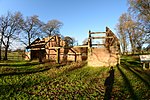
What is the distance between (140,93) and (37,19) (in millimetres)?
53242

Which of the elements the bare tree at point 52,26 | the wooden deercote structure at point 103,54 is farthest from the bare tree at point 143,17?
the bare tree at point 52,26

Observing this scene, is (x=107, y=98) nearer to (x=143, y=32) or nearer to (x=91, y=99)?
(x=91, y=99)

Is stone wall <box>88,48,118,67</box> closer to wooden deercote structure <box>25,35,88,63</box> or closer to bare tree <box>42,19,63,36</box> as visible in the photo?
wooden deercote structure <box>25,35,88,63</box>

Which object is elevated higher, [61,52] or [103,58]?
[61,52]

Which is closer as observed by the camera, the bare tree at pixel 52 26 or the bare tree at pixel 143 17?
the bare tree at pixel 143 17

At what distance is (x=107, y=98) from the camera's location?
29.8 feet

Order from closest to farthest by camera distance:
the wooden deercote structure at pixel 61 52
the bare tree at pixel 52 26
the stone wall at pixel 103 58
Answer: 1. the stone wall at pixel 103 58
2. the wooden deercote structure at pixel 61 52
3. the bare tree at pixel 52 26

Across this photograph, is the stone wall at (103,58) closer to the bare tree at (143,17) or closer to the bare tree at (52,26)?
the bare tree at (143,17)

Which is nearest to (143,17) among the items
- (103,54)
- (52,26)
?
(103,54)

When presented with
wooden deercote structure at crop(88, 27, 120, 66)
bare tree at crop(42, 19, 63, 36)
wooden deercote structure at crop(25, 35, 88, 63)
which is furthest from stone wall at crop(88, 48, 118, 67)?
bare tree at crop(42, 19, 63, 36)

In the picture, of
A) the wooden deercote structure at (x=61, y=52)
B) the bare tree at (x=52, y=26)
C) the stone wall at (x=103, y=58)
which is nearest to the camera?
the stone wall at (x=103, y=58)

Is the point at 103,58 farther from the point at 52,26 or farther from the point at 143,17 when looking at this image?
the point at 52,26

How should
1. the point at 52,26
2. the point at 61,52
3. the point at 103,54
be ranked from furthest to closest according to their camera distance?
the point at 52,26 → the point at 61,52 → the point at 103,54

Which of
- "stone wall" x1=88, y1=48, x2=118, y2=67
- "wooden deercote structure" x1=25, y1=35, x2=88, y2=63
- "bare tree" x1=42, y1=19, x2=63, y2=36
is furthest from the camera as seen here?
"bare tree" x1=42, y1=19, x2=63, y2=36
